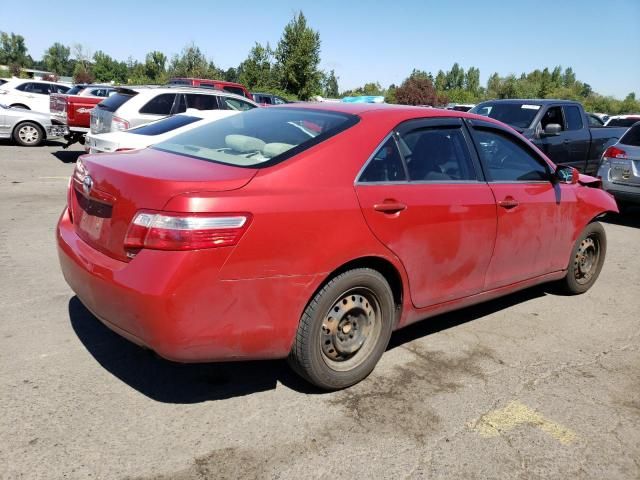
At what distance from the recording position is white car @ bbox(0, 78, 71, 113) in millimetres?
17703

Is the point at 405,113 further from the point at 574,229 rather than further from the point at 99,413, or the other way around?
the point at 99,413

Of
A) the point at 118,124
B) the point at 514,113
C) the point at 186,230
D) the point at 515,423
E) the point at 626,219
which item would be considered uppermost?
the point at 514,113

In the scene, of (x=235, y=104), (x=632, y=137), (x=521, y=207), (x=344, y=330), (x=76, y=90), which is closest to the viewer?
(x=344, y=330)

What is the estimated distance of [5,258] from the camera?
5367 mm

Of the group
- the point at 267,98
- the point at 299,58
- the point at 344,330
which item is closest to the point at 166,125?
the point at 344,330

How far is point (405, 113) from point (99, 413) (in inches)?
100

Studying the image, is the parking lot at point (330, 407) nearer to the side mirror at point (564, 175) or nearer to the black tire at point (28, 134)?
the side mirror at point (564, 175)

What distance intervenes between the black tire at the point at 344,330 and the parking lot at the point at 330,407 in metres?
0.16

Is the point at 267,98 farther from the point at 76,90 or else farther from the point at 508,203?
the point at 508,203

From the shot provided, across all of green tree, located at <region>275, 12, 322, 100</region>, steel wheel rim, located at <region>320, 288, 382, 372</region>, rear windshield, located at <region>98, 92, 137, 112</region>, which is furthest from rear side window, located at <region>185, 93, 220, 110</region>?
green tree, located at <region>275, 12, 322, 100</region>

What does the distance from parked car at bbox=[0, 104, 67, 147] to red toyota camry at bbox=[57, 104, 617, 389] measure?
12709mm

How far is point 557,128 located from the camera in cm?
926

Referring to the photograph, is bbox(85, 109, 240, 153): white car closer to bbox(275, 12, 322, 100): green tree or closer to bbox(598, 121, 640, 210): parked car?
bbox(598, 121, 640, 210): parked car

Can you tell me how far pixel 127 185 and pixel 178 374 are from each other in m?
1.23
